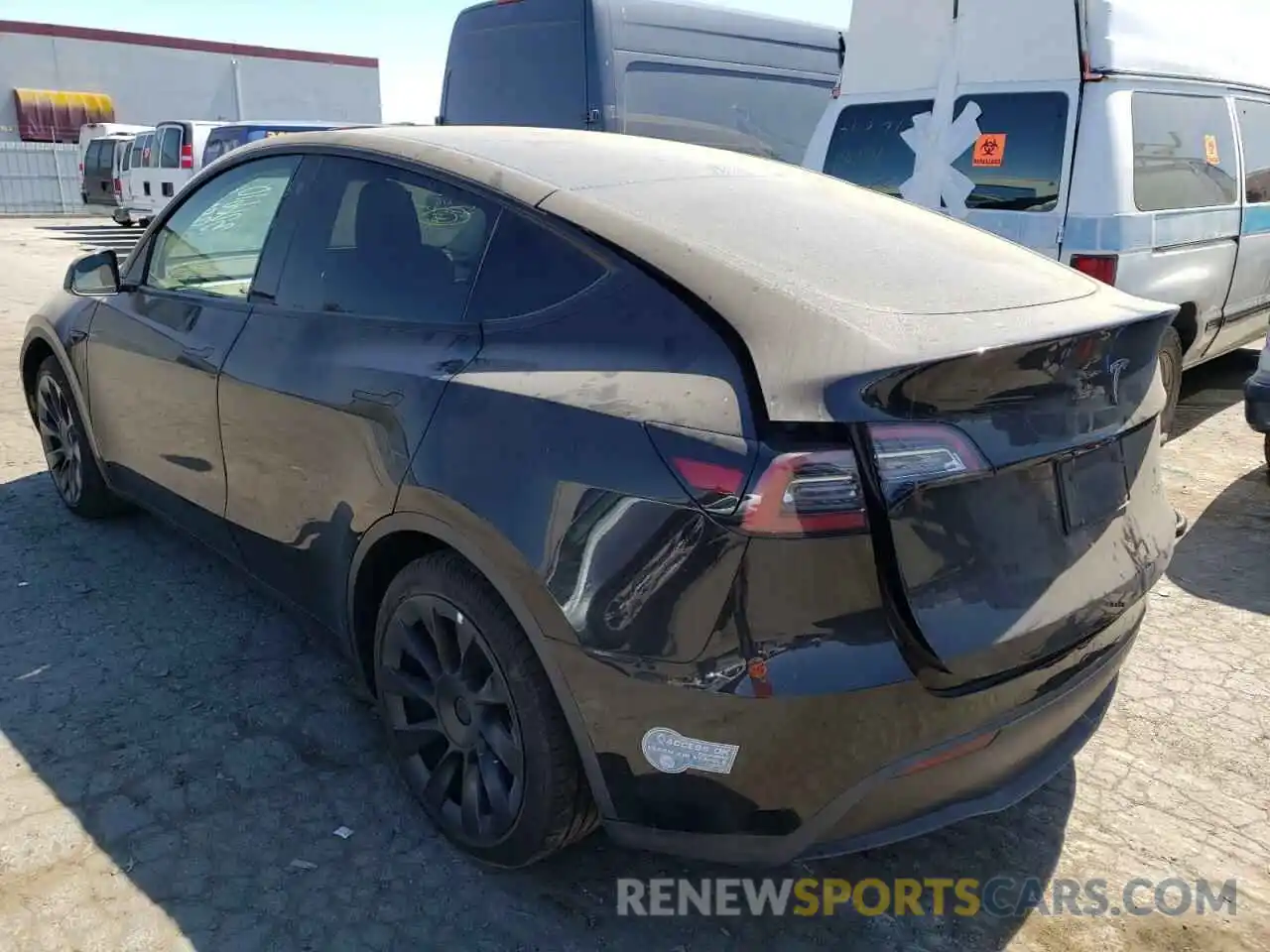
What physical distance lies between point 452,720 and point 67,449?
2.96 meters

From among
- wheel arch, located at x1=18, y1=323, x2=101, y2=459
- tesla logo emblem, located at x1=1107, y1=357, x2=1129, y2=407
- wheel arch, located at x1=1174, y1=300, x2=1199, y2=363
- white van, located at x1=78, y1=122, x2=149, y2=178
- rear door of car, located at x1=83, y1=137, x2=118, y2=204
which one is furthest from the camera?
white van, located at x1=78, y1=122, x2=149, y2=178

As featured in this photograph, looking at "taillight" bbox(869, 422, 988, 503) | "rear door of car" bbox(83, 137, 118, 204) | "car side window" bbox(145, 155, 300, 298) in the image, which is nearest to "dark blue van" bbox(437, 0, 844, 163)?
"car side window" bbox(145, 155, 300, 298)

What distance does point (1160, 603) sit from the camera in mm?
3869

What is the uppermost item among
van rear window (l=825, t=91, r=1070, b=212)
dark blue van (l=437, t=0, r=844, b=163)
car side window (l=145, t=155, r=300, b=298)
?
dark blue van (l=437, t=0, r=844, b=163)

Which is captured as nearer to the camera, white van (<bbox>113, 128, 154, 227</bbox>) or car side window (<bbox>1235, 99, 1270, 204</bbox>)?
car side window (<bbox>1235, 99, 1270, 204</bbox>)

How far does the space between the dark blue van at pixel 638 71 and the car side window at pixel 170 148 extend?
10.4m

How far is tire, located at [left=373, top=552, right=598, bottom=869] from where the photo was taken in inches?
85.1

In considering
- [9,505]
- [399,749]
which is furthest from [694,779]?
[9,505]

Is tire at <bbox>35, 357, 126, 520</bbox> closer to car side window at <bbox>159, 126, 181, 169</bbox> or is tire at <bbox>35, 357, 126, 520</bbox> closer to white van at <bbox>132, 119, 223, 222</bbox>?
white van at <bbox>132, 119, 223, 222</bbox>

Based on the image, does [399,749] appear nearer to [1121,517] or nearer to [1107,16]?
[1121,517]

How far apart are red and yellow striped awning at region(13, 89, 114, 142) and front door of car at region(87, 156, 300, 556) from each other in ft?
112

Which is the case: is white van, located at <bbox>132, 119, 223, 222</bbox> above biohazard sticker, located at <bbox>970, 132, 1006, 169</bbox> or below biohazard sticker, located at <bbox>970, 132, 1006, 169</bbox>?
below

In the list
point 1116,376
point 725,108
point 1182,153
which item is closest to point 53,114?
point 725,108

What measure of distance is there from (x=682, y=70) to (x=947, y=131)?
3.18 metres
